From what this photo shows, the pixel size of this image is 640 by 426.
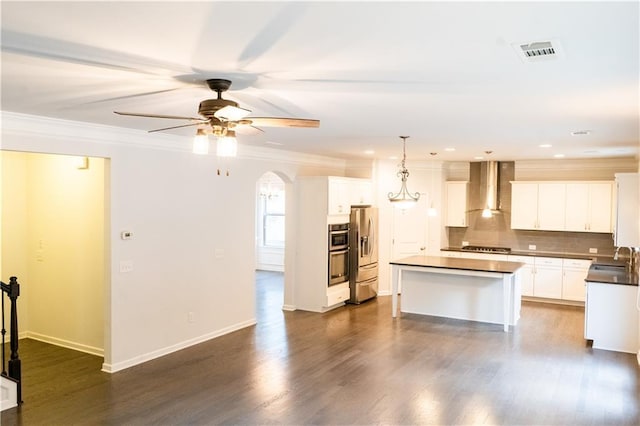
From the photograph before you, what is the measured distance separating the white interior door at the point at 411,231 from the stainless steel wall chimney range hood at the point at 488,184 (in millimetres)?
1067

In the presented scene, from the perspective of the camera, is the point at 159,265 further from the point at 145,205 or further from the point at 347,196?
the point at 347,196

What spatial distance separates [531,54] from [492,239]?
7.65 metres

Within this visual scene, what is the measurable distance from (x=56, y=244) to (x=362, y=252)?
4.63 meters

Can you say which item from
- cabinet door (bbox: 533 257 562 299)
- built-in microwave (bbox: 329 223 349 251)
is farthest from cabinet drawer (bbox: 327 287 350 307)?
cabinet door (bbox: 533 257 562 299)

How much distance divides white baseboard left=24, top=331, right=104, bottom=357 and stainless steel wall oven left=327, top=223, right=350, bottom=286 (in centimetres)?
354

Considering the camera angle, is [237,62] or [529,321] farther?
[529,321]

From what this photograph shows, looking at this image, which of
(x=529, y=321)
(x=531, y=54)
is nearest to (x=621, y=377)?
(x=529, y=321)

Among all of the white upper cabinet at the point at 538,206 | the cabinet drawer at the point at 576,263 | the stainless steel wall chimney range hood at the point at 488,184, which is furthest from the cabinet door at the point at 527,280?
the stainless steel wall chimney range hood at the point at 488,184

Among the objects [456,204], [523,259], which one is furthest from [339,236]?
[523,259]

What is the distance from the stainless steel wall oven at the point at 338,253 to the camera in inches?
322

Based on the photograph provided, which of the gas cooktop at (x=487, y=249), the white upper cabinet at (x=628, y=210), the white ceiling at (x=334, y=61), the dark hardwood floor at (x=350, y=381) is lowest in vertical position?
the dark hardwood floor at (x=350, y=381)

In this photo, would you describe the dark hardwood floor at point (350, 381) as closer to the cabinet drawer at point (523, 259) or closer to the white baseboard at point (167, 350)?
the white baseboard at point (167, 350)

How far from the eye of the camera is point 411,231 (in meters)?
9.64

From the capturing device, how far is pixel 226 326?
6797 mm
